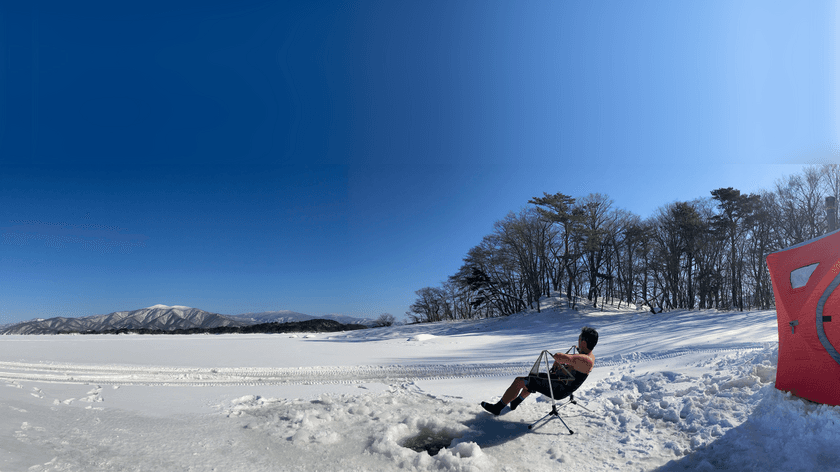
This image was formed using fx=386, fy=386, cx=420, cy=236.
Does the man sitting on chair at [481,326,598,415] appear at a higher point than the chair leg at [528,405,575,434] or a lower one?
higher

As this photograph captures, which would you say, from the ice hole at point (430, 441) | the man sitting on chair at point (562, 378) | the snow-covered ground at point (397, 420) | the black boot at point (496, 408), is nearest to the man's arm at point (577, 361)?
the man sitting on chair at point (562, 378)

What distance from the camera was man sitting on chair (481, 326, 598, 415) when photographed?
4.80 m

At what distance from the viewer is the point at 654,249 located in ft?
105

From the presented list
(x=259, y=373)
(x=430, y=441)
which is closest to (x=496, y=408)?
(x=430, y=441)

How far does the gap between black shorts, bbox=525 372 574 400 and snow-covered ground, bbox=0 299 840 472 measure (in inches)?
14.9

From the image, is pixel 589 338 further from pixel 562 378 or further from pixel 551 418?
pixel 551 418

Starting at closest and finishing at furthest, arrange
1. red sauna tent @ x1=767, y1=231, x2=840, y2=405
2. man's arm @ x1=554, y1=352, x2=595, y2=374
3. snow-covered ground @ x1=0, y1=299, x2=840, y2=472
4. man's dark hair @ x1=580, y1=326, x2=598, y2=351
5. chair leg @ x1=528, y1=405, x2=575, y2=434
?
snow-covered ground @ x1=0, y1=299, x2=840, y2=472 → red sauna tent @ x1=767, y1=231, x2=840, y2=405 → chair leg @ x1=528, y1=405, x2=575, y2=434 → man's arm @ x1=554, y1=352, x2=595, y2=374 → man's dark hair @ x1=580, y1=326, x2=598, y2=351

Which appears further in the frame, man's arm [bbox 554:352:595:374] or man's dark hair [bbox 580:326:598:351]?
man's dark hair [bbox 580:326:598:351]

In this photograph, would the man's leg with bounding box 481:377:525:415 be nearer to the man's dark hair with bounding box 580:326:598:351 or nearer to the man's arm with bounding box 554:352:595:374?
the man's arm with bounding box 554:352:595:374

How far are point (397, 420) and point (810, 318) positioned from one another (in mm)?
4846

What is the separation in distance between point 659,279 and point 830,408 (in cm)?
3418

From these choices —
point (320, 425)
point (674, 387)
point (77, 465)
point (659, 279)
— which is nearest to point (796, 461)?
point (674, 387)

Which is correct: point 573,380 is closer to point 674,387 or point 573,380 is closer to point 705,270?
point 674,387

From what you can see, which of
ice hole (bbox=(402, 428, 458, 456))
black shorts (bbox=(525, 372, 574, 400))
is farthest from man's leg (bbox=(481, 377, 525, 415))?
ice hole (bbox=(402, 428, 458, 456))
